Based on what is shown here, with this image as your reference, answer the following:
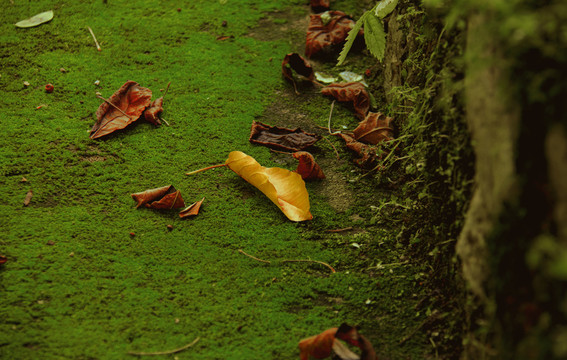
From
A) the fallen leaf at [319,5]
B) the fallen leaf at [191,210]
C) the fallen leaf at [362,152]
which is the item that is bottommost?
the fallen leaf at [191,210]

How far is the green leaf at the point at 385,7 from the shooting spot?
2158 millimetres

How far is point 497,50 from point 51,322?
1721 mm

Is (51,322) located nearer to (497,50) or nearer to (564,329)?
(564,329)

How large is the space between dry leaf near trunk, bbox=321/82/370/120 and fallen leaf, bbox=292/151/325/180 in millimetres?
555

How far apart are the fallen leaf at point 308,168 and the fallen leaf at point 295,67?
2.58 feet

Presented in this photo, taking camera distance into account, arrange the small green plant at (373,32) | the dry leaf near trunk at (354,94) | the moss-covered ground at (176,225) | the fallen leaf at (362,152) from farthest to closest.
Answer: the dry leaf near trunk at (354,94)
the fallen leaf at (362,152)
the small green plant at (373,32)
the moss-covered ground at (176,225)

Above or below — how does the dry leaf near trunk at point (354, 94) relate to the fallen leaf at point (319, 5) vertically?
below

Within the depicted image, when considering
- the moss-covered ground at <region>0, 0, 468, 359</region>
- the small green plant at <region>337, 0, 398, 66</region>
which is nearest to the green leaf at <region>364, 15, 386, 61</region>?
the small green plant at <region>337, 0, 398, 66</region>

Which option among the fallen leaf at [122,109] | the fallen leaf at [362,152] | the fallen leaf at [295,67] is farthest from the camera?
the fallen leaf at [295,67]

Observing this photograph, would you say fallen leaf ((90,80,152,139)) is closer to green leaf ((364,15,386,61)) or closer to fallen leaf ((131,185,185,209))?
fallen leaf ((131,185,185,209))

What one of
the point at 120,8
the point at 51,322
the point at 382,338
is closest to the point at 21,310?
the point at 51,322

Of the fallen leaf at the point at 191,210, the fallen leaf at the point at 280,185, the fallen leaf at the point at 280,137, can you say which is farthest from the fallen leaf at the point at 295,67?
the fallen leaf at the point at 191,210

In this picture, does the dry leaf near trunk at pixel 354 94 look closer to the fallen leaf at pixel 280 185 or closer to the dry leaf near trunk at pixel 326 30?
the dry leaf near trunk at pixel 326 30

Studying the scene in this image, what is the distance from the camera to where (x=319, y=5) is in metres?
3.49
